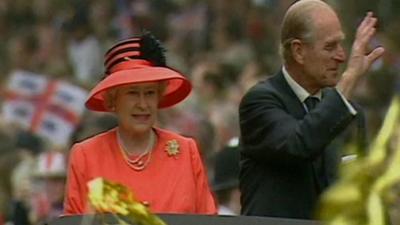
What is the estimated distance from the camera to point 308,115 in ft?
21.4

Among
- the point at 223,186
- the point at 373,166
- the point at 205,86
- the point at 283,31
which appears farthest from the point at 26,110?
the point at 373,166

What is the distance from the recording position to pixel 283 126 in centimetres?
656

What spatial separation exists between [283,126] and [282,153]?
0.33 feet

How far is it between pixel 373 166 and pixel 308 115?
329 centimetres

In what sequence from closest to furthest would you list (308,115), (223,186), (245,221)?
(245,221), (308,115), (223,186)

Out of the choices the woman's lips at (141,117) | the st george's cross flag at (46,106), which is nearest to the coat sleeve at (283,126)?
the woman's lips at (141,117)

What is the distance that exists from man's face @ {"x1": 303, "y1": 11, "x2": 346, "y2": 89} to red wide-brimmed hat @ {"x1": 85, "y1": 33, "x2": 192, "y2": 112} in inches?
19.1

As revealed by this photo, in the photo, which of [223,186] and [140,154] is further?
[223,186]

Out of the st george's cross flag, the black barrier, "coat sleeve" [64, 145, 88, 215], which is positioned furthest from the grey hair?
the st george's cross flag

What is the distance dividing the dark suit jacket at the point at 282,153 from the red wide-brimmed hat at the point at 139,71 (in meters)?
0.34

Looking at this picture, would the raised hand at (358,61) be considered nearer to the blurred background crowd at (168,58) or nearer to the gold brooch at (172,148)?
the gold brooch at (172,148)

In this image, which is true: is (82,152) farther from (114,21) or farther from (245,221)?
(114,21)

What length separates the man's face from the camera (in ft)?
22.1

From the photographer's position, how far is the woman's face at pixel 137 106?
672 cm
